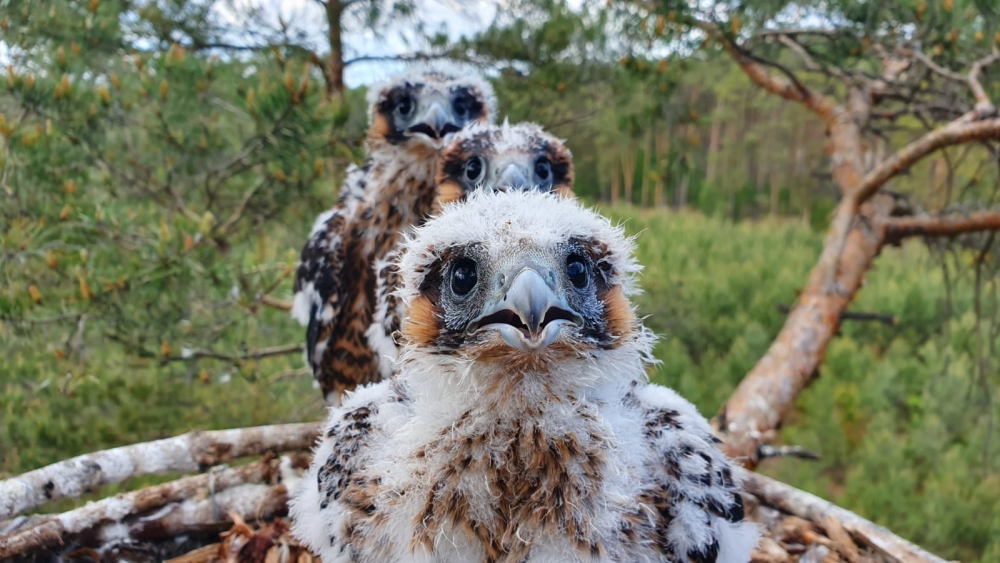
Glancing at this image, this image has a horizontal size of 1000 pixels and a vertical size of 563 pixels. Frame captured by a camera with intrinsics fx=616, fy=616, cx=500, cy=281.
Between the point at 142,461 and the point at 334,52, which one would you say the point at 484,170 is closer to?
the point at 142,461

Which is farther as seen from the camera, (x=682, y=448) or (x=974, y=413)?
(x=974, y=413)

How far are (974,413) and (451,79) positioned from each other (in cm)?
553

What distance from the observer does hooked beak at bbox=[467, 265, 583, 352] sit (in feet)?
2.99

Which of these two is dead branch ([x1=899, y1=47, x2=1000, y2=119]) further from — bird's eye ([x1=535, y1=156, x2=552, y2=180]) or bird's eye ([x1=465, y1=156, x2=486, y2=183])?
bird's eye ([x1=465, y1=156, x2=486, y2=183])

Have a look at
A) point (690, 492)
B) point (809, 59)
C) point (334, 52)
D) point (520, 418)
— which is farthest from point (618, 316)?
point (809, 59)

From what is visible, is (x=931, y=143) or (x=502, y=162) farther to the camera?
(x=931, y=143)

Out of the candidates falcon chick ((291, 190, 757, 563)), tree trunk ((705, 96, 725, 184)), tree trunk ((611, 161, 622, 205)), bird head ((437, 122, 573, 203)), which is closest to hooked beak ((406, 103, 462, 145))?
bird head ((437, 122, 573, 203))

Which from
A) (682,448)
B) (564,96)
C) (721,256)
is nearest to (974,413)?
(721,256)

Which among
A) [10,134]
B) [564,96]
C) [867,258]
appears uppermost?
[564,96]

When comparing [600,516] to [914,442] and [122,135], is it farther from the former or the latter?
[914,442]

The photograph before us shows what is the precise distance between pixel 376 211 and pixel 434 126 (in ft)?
1.26

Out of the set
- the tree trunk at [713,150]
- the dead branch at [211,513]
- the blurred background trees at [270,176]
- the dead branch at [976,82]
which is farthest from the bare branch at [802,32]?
the tree trunk at [713,150]

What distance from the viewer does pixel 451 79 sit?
2.36 metres

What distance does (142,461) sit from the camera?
189cm
